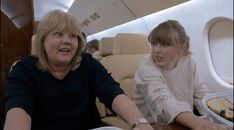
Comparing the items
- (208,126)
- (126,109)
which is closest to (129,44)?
(126,109)

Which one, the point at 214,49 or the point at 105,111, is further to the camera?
the point at 105,111

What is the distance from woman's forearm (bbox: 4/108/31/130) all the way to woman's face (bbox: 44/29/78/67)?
251 millimetres

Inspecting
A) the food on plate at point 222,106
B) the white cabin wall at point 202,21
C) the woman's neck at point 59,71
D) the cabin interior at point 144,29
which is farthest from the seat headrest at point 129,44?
the food on plate at point 222,106

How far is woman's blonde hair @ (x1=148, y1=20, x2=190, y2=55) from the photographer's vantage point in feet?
3.36

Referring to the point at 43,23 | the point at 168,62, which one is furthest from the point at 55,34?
the point at 168,62

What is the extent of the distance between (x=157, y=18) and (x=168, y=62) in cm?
27

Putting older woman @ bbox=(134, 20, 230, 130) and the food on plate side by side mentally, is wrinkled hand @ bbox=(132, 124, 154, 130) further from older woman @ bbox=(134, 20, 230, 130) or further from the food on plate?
the food on plate

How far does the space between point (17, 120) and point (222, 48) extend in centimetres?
67

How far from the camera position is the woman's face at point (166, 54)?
1051 mm

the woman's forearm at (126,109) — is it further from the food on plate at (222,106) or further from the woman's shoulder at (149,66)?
the food on plate at (222,106)

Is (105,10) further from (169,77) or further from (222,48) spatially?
(222,48)

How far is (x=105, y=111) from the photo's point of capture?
155cm

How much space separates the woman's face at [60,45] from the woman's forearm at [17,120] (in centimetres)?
25

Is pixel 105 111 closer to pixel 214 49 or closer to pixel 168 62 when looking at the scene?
pixel 168 62
